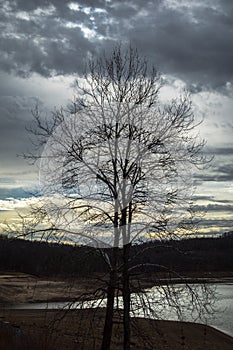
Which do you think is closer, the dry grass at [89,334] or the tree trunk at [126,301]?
the tree trunk at [126,301]

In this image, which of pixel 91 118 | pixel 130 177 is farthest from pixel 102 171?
pixel 91 118

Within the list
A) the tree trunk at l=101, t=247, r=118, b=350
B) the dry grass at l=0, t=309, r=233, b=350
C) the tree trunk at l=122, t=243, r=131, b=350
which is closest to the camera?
the tree trunk at l=122, t=243, r=131, b=350

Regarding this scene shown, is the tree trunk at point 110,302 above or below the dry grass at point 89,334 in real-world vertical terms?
above

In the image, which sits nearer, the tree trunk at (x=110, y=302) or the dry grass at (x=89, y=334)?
the tree trunk at (x=110, y=302)

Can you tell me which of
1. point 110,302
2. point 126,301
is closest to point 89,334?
point 110,302

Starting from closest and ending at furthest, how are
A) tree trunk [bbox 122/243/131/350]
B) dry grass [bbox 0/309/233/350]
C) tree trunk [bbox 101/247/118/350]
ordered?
tree trunk [bbox 122/243/131/350]
tree trunk [bbox 101/247/118/350]
dry grass [bbox 0/309/233/350]

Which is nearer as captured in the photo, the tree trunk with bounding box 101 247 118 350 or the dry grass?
the tree trunk with bounding box 101 247 118 350

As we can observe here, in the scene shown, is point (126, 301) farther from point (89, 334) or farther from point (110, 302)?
point (89, 334)

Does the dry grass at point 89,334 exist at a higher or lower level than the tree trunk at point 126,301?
lower

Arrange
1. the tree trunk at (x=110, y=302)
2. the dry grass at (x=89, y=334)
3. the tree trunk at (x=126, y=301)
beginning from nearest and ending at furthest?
the tree trunk at (x=126, y=301) → the tree trunk at (x=110, y=302) → the dry grass at (x=89, y=334)

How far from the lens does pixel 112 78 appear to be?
1427 centimetres

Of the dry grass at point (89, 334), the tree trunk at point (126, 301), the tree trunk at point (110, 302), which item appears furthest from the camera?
Answer: the dry grass at point (89, 334)

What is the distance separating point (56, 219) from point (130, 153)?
298 cm

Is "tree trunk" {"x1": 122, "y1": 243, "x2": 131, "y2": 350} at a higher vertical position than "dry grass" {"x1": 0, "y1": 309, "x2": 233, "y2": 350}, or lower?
higher
